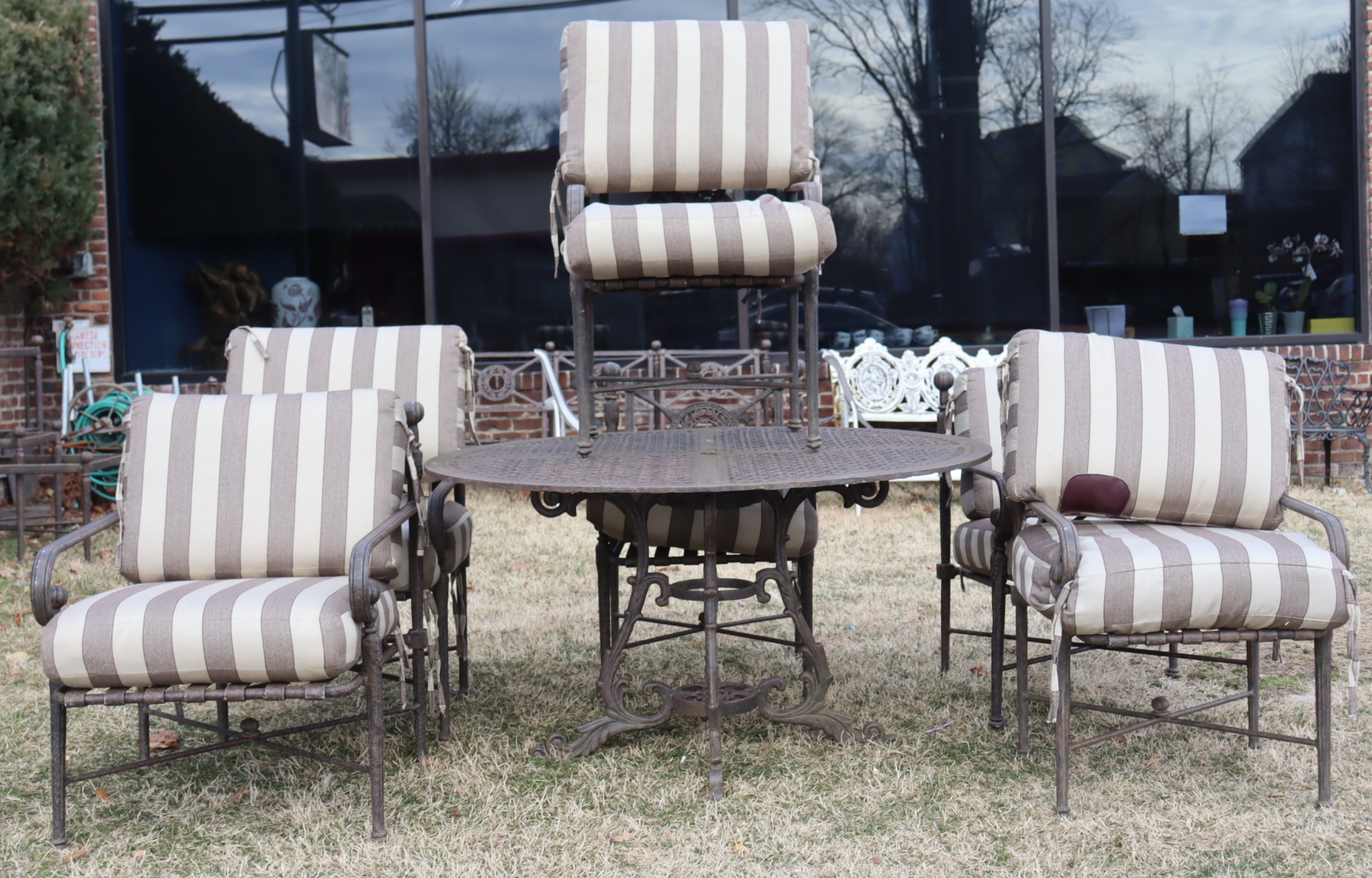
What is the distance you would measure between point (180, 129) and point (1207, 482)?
6.21 metres

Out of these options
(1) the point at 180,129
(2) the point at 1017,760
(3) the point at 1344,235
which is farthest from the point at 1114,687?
(1) the point at 180,129

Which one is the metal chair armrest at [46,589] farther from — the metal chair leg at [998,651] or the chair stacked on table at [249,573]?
the metal chair leg at [998,651]

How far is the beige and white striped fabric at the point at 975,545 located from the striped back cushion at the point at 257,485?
144 cm

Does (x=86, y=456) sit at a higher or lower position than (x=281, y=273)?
lower

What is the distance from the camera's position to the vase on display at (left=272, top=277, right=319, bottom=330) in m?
6.98

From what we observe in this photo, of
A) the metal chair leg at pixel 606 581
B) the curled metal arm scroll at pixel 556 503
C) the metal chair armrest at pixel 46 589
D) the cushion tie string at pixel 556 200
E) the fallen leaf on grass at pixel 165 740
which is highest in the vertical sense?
the cushion tie string at pixel 556 200

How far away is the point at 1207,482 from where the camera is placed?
2508 millimetres

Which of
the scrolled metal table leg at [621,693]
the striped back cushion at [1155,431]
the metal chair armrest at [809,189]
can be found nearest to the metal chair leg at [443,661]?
the scrolled metal table leg at [621,693]

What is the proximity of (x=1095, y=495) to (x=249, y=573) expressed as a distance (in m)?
1.81

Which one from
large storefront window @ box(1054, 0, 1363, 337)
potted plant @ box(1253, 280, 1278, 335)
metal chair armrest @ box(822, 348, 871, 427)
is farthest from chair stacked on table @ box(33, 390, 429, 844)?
potted plant @ box(1253, 280, 1278, 335)

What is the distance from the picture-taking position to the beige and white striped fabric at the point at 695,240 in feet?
8.23

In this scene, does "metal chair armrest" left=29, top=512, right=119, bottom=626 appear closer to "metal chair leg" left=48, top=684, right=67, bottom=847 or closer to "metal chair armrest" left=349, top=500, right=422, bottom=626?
"metal chair leg" left=48, top=684, right=67, bottom=847

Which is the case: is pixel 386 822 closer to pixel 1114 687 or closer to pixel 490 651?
pixel 490 651

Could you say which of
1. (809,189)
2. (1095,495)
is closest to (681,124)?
(809,189)
